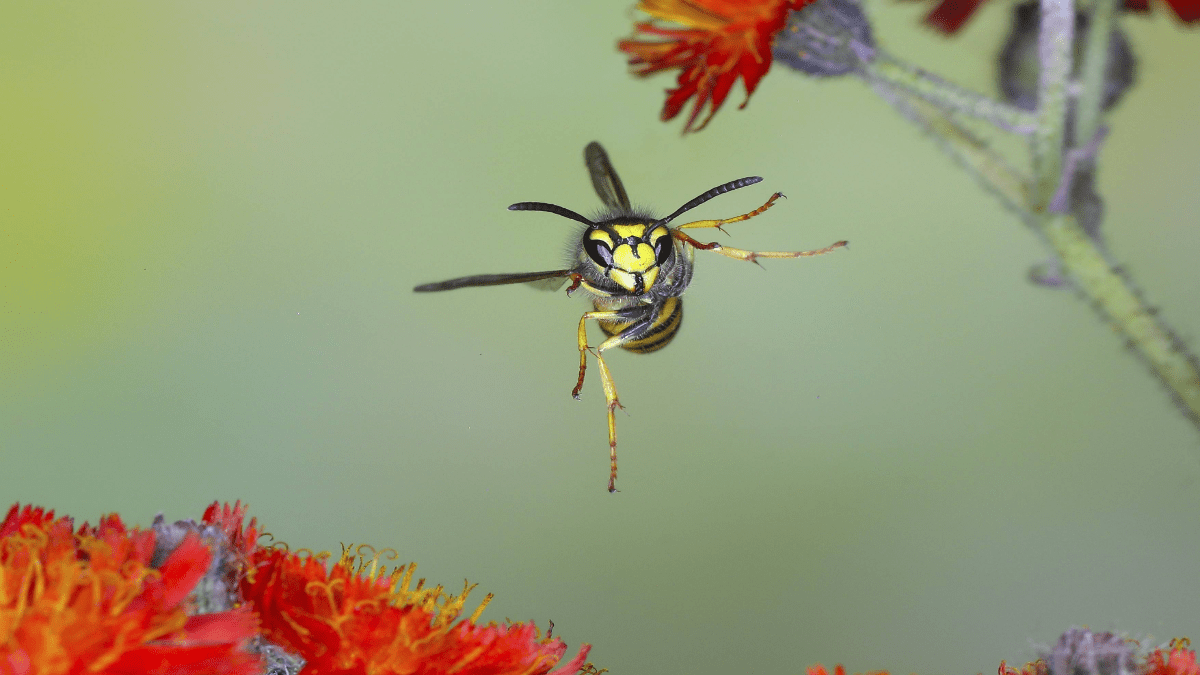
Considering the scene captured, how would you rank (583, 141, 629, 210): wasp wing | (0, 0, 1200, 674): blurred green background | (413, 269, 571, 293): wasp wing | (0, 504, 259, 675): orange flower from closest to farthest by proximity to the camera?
1. (0, 504, 259, 675): orange flower
2. (413, 269, 571, 293): wasp wing
3. (583, 141, 629, 210): wasp wing
4. (0, 0, 1200, 674): blurred green background

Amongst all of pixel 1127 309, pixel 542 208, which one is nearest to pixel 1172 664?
pixel 1127 309

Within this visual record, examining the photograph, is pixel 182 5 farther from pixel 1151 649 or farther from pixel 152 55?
pixel 1151 649

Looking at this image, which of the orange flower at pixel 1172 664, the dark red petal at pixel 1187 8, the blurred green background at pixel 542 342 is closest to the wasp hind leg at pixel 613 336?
the blurred green background at pixel 542 342

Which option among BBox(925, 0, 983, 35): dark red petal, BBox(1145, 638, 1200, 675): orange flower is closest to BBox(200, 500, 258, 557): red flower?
BBox(1145, 638, 1200, 675): orange flower

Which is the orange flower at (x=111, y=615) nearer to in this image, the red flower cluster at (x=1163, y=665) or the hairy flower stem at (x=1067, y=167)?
the red flower cluster at (x=1163, y=665)

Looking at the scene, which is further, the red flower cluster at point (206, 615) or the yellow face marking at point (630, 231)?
the yellow face marking at point (630, 231)

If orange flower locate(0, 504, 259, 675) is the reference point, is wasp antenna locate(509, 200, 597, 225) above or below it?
above

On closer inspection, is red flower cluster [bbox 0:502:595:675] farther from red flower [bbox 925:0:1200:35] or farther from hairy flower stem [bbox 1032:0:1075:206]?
red flower [bbox 925:0:1200:35]
